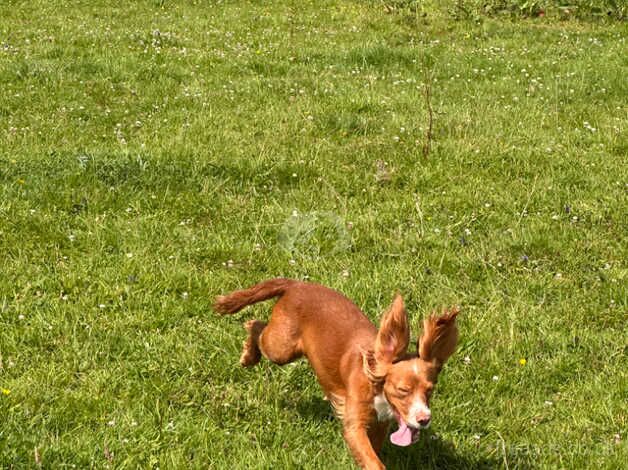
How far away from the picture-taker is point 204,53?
40.7ft

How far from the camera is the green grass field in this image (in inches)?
194

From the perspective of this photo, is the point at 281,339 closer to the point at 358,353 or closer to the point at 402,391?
the point at 358,353

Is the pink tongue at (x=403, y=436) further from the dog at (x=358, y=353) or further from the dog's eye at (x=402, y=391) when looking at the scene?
the dog's eye at (x=402, y=391)

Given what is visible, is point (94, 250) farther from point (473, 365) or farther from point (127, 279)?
point (473, 365)

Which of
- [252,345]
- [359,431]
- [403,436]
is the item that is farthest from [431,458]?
[252,345]

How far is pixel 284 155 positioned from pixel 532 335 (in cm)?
356

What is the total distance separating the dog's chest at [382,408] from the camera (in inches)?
163

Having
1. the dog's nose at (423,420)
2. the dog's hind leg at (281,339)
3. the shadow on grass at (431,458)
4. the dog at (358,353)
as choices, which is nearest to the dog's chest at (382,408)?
the dog at (358,353)

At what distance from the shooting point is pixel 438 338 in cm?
393

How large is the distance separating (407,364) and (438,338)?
18 cm

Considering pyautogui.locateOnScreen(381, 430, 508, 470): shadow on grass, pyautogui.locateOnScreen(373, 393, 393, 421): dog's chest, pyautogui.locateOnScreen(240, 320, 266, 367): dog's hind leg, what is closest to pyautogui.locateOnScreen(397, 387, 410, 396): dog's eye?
pyautogui.locateOnScreen(373, 393, 393, 421): dog's chest

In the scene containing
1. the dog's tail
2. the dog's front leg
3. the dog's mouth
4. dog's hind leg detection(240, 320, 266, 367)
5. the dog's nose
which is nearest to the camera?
the dog's nose

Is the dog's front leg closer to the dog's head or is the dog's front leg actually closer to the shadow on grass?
the dog's head

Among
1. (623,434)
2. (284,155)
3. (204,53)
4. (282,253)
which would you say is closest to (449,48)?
(204,53)
